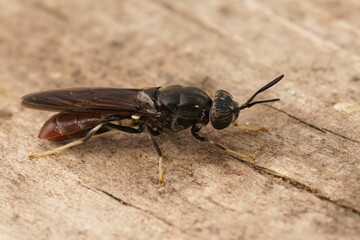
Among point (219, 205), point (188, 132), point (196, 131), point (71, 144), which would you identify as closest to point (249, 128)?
point (196, 131)

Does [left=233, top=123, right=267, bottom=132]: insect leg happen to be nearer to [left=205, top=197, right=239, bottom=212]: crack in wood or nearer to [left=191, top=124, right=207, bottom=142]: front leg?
[left=191, top=124, right=207, bottom=142]: front leg

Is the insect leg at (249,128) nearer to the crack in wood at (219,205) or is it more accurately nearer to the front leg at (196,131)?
the front leg at (196,131)

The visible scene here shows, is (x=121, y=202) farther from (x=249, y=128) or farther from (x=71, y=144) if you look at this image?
(x=249, y=128)

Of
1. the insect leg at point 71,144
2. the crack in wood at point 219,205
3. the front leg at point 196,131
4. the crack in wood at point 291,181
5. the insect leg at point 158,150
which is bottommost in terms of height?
the insect leg at point 71,144

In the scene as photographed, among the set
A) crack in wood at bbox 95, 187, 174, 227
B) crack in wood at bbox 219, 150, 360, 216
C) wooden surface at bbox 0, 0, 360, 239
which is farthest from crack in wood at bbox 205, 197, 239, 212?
crack in wood at bbox 219, 150, 360, 216

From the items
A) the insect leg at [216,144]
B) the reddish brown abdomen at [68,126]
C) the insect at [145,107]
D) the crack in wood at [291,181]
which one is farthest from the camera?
the reddish brown abdomen at [68,126]

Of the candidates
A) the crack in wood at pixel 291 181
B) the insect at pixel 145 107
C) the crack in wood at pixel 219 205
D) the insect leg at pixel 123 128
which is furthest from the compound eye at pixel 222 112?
the crack in wood at pixel 219 205

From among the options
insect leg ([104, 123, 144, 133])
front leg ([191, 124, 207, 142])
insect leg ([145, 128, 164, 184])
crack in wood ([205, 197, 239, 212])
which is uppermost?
front leg ([191, 124, 207, 142])
